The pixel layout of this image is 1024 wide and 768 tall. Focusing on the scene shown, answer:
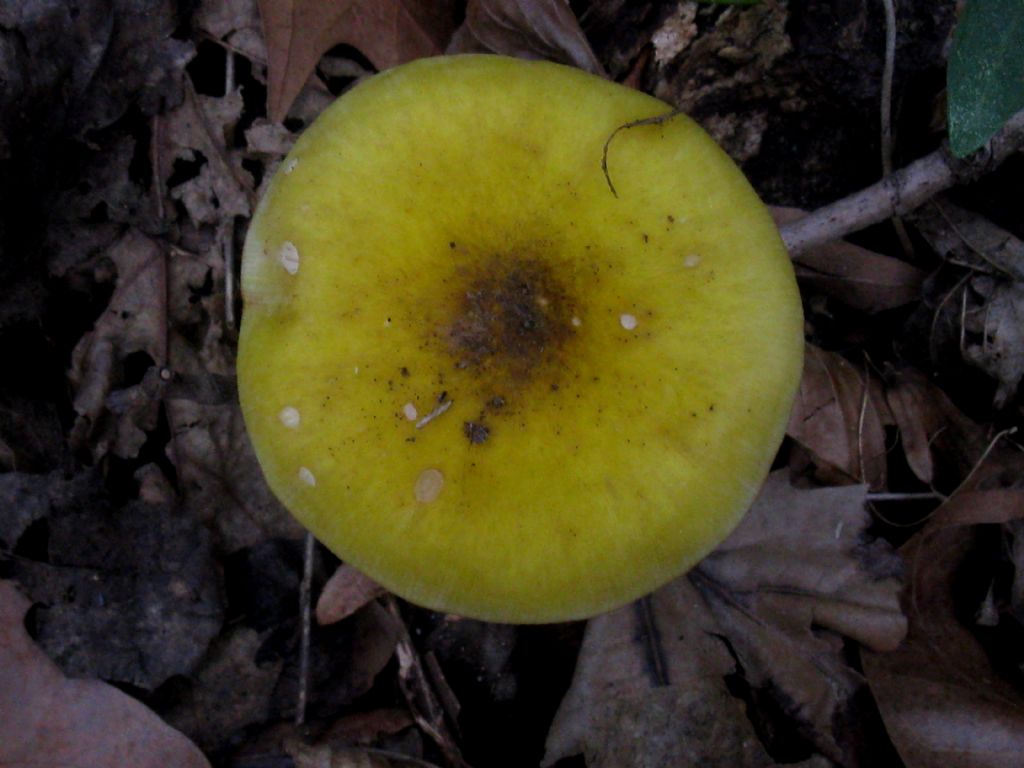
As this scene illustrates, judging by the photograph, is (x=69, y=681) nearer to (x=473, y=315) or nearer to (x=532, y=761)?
(x=532, y=761)

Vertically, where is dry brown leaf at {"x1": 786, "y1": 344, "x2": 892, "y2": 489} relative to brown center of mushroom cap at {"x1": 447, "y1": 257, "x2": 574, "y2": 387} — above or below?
below

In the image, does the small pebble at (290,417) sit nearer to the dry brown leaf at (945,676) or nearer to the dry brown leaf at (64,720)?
the dry brown leaf at (64,720)

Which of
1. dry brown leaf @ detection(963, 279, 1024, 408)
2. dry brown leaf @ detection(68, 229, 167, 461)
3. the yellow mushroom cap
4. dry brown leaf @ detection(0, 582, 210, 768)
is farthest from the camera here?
dry brown leaf @ detection(68, 229, 167, 461)

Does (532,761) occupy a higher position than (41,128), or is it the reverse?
(41,128)

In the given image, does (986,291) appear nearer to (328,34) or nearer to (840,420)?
(840,420)

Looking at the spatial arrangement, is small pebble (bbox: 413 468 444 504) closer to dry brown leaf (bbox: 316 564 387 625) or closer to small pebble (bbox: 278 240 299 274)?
small pebble (bbox: 278 240 299 274)

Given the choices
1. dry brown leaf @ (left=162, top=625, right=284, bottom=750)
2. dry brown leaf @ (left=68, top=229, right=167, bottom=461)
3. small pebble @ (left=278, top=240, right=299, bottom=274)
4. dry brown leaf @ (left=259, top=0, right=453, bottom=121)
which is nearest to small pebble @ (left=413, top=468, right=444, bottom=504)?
small pebble @ (left=278, top=240, right=299, bottom=274)

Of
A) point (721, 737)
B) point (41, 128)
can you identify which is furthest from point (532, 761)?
point (41, 128)
